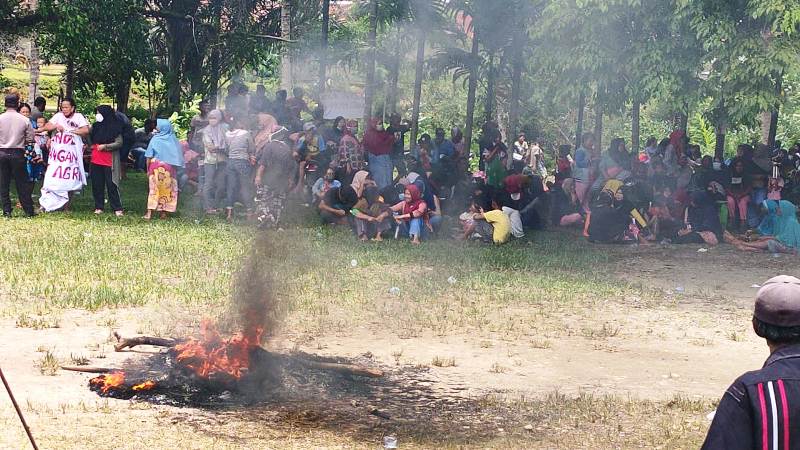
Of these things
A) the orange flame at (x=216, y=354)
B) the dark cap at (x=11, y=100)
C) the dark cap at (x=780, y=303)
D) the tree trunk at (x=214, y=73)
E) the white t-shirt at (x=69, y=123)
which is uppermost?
the tree trunk at (x=214, y=73)

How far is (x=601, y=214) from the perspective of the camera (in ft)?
48.3

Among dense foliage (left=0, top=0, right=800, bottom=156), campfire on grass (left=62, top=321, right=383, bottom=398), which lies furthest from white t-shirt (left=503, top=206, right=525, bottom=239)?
campfire on grass (left=62, top=321, right=383, bottom=398)

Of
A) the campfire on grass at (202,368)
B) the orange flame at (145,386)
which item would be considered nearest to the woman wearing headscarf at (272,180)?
the campfire on grass at (202,368)

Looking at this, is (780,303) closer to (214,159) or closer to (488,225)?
(488,225)

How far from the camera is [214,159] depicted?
49.4 feet

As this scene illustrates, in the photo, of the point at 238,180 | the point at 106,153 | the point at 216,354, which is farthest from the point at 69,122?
the point at 216,354

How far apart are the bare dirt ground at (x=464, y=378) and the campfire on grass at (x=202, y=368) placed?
0.55 ft

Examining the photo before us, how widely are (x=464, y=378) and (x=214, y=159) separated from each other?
8481mm

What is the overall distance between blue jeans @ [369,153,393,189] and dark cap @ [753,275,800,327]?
13456 mm

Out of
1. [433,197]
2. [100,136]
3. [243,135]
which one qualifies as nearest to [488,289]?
[433,197]

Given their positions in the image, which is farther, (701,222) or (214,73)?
(214,73)

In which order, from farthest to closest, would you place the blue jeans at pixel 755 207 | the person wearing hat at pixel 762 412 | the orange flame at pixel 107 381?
1. the blue jeans at pixel 755 207
2. the orange flame at pixel 107 381
3. the person wearing hat at pixel 762 412

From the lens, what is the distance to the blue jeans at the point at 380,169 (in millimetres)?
16328

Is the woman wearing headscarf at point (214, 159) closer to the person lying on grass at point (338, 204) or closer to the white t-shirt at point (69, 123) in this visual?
the person lying on grass at point (338, 204)
